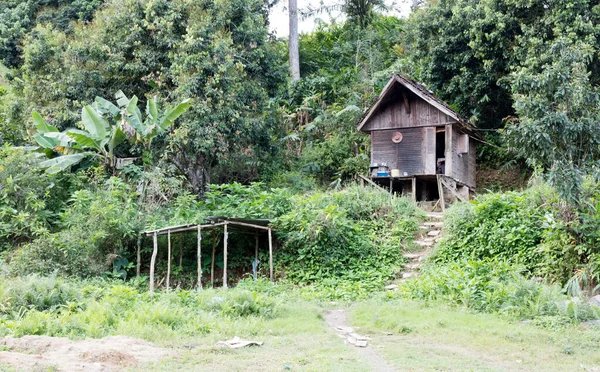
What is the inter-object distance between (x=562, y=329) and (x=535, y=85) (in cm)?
560

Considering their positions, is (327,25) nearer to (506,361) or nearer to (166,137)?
(166,137)

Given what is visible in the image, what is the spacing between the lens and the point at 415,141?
19703 millimetres

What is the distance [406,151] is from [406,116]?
1247mm

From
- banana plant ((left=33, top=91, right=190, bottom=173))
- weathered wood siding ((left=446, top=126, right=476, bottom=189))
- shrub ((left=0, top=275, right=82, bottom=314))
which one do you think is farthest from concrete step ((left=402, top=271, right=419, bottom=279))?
banana plant ((left=33, top=91, right=190, bottom=173))

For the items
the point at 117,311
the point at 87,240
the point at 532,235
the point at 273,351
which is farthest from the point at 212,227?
the point at 532,235

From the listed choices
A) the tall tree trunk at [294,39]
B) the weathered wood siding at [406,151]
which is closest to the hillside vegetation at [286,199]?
the weathered wood siding at [406,151]

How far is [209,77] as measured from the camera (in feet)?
58.6

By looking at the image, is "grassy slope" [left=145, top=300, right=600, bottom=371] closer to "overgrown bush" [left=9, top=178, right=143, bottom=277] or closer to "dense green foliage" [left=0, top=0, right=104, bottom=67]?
"overgrown bush" [left=9, top=178, right=143, bottom=277]

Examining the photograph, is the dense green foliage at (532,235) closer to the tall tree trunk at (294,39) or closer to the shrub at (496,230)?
the shrub at (496,230)

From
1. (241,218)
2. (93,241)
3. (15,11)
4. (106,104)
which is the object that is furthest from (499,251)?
(15,11)

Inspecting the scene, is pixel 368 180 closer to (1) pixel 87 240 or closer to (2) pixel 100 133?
(2) pixel 100 133

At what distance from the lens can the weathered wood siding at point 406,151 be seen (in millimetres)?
19438

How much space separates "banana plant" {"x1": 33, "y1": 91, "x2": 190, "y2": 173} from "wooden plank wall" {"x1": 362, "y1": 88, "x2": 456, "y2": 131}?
7.31m

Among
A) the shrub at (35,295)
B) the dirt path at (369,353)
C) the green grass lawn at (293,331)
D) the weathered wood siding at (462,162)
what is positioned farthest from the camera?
the weathered wood siding at (462,162)
